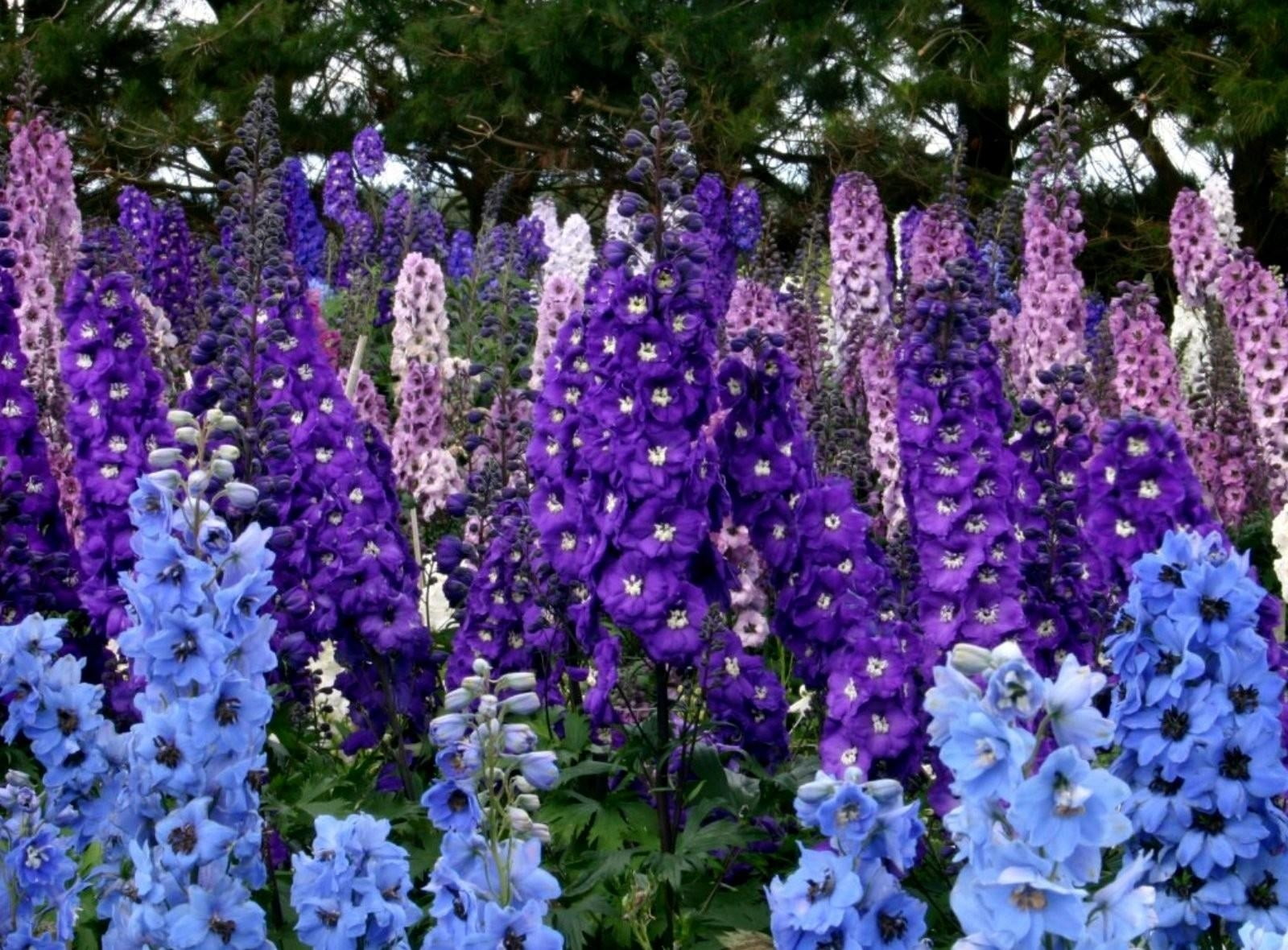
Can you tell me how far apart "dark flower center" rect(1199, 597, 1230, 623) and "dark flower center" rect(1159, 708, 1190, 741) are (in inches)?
6.9

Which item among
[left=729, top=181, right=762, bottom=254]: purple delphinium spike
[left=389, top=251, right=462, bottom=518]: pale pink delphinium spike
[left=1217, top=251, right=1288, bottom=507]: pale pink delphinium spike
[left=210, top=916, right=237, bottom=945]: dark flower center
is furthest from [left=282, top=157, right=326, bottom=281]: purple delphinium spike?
[left=210, top=916, right=237, bottom=945]: dark flower center

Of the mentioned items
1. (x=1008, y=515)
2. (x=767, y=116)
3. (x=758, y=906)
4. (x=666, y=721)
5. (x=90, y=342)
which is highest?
(x=767, y=116)

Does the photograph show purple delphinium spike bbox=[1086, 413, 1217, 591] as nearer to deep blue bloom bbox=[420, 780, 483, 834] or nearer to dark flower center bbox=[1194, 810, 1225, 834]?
dark flower center bbox=[1194, 810, 1225, 834]

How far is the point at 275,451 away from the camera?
4.38 metres

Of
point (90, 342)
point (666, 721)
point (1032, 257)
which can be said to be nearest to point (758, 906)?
point (666, 721)

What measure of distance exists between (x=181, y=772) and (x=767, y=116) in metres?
10.6

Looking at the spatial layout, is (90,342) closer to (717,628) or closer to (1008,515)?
(717,628)

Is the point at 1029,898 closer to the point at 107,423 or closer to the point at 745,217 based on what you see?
the point at 107,423

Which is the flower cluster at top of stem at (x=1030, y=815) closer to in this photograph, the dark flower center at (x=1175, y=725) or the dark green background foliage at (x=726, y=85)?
the dark flower center at (x=1175, y=725)

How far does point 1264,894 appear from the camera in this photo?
3.39m

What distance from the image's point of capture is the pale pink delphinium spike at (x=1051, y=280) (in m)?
7.02

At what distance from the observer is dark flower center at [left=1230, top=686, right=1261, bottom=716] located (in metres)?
3.22

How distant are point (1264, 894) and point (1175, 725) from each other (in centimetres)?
43

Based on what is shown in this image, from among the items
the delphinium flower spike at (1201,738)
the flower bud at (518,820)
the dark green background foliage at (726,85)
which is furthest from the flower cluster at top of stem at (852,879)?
the dark green background foliage at (726,85)
